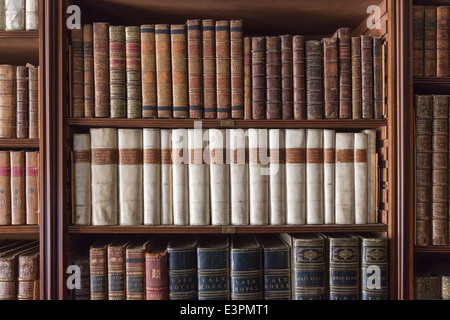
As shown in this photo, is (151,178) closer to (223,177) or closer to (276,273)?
(223,177)

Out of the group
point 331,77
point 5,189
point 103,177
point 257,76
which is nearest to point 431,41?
point 331,77

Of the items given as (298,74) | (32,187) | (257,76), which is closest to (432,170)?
(298,74)

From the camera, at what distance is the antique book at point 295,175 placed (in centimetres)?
100

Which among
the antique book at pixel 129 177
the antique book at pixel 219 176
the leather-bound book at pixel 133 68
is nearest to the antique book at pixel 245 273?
the antique book at pixel 219 176

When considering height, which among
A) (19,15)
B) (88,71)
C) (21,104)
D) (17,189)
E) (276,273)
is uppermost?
(19,15)

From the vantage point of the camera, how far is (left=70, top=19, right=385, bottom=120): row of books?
3.25 feet

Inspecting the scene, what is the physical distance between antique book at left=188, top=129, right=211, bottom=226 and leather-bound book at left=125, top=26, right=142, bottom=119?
0.20 m

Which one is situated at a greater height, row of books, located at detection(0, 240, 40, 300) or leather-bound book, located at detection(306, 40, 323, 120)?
leather-bound book, located at detection(306, 40, 323, 120)

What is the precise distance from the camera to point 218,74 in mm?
1002

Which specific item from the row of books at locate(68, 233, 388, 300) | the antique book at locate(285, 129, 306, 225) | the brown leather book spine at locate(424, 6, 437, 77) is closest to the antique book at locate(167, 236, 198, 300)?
the row of books at locate(68, 233, 388, 300)

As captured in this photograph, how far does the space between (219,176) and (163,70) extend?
0.39 meters

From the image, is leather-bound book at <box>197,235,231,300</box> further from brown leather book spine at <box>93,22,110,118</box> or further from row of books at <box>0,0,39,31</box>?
row of books at <box>0,0,39,31</box>

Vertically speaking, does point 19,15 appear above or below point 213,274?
above

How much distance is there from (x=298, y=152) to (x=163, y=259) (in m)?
0.56
